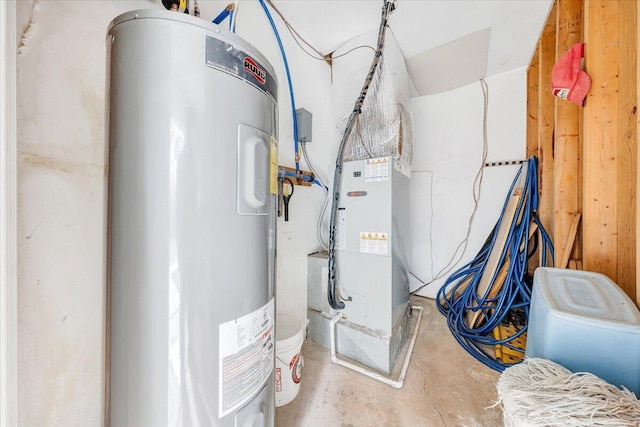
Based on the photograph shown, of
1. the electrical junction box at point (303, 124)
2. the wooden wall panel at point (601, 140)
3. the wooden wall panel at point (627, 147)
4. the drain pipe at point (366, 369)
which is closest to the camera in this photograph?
the wooden wall panel at point (627, 147)

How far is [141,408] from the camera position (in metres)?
0.51

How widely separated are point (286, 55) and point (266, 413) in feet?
6.55

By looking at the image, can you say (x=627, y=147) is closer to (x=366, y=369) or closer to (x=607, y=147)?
(x=607, y=147)

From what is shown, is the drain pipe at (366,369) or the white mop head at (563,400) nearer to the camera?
the white mop head at (563,400)

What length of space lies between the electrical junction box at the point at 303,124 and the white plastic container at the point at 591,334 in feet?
4.91

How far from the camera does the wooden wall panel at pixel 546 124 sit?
1.83 metres

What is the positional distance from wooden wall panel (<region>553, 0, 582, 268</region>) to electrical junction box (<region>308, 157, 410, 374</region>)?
104 centimetres

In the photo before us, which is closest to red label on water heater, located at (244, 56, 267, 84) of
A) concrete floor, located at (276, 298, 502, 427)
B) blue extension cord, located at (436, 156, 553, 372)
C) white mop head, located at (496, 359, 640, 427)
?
white mop head, located at (496, 359, 640, 427)

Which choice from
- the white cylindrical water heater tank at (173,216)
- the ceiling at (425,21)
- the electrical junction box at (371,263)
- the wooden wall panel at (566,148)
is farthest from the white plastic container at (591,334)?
the ceiling at (425,21)

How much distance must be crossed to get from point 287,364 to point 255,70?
4.26 feet

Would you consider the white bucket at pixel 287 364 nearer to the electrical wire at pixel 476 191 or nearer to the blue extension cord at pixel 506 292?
the blue extension cord at pixel 506 292

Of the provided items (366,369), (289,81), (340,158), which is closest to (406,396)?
(366,369)

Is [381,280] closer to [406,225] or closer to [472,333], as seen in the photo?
[406,225]

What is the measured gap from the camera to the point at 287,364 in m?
1.20
